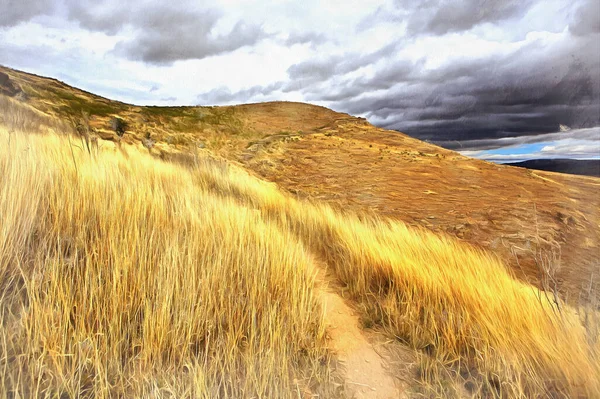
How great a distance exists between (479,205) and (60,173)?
262 inches

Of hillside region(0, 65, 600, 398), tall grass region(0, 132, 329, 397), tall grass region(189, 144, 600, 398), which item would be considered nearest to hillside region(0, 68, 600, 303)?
hillside region(0, 65, 600, 398)

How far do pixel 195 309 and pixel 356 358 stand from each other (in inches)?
42.7

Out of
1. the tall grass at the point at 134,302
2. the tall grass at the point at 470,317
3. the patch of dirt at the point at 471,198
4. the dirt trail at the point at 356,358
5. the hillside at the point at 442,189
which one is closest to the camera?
the tall grass at the point at 134,302

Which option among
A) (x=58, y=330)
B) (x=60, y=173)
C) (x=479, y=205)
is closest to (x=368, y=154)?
(x=479, y=205)

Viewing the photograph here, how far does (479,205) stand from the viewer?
21.1ft

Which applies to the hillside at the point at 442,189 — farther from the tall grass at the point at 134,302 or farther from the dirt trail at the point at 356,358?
the tall grass at the point at 134,302

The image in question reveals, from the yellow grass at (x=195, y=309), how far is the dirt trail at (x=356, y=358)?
0.16 metres

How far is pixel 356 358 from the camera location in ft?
7.06

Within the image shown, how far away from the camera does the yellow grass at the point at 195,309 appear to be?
60.7 inches

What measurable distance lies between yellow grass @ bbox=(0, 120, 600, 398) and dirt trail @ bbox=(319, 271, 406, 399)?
0.16m

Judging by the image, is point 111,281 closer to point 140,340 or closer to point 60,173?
point 140,340

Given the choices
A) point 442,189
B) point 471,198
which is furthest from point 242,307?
→ point 442,189

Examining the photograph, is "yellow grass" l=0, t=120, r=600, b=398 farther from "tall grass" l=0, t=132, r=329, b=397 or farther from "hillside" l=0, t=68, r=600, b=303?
"hillside" l=0, t=68, r=600, b=303

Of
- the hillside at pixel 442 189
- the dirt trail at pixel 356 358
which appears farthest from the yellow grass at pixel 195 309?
the hillside at pixel 442 189
